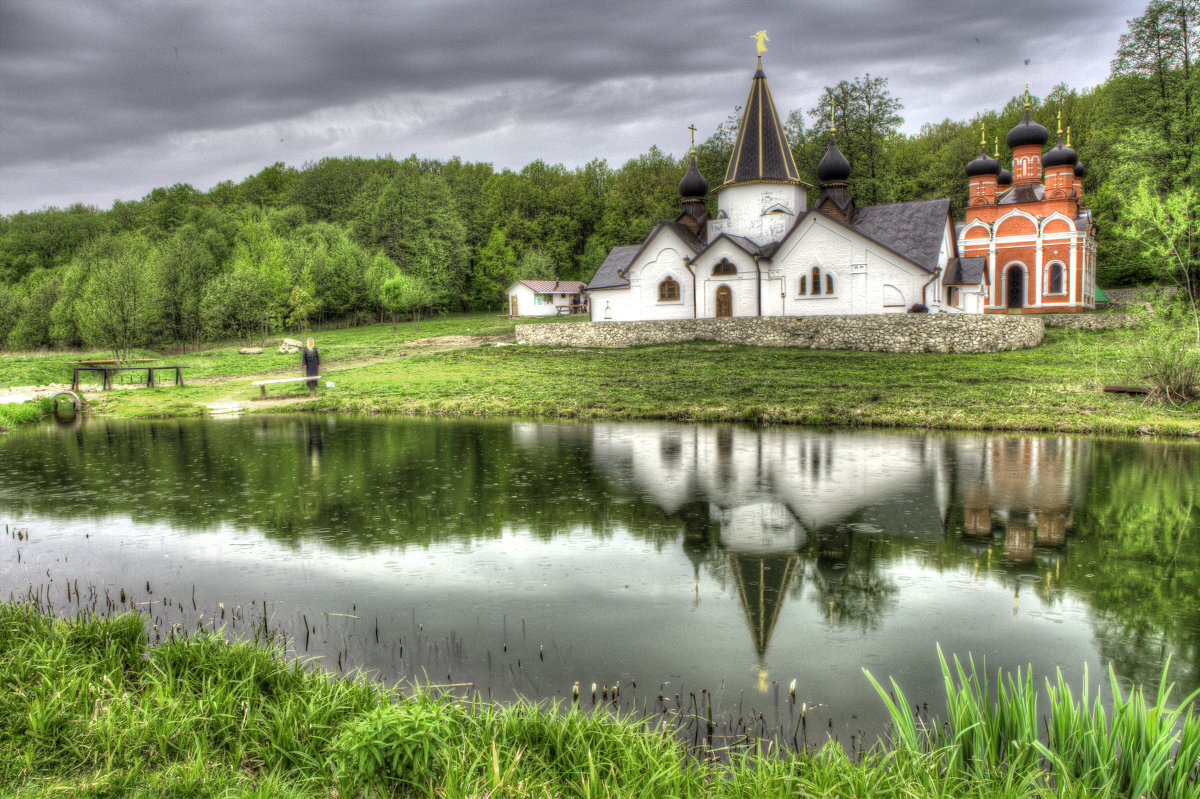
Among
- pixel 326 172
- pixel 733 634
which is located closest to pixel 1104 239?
pixel 733 634

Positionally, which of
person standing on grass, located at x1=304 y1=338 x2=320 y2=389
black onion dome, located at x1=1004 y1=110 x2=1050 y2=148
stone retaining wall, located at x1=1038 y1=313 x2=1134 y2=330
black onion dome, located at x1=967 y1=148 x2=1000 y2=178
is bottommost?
person standing on grass, located at x1=304 y1=338 x2=320 y2=389

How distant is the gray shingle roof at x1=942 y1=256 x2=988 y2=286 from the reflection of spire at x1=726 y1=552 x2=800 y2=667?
101 feet

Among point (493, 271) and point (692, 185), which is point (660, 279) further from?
point (493, 271)

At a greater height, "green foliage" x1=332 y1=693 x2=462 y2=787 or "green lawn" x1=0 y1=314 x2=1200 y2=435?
"green lawn" x1=0 y1=314 x2=1200 y2=435

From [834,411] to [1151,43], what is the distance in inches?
→ 1389

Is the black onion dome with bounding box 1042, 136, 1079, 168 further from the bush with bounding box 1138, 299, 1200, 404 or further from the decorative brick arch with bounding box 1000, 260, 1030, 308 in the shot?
the bush with bounding box 1138, 299, 1200, 404

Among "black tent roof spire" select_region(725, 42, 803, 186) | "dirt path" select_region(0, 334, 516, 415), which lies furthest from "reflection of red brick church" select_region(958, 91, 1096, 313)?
"dirt path" select_region(0, 334, 516, 415)

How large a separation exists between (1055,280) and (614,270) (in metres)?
23.7

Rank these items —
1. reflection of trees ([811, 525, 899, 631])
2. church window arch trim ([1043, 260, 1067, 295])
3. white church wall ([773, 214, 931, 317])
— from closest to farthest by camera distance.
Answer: reflection of trees ([811, 525, 899, 631]), white church wall ([773, 214, 931, 317]), church window arch trim ([1043, 260, 1067, 295])

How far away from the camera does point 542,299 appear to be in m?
63.8

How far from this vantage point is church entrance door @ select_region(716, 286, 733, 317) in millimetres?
37531

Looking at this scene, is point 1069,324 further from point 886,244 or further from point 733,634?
point 733,634

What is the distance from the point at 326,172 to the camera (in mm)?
86062

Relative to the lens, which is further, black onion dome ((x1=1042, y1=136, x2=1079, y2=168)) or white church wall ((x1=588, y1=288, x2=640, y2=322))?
black onion dome ((x1=1042, y1=136, x2=1079, y2=168))
